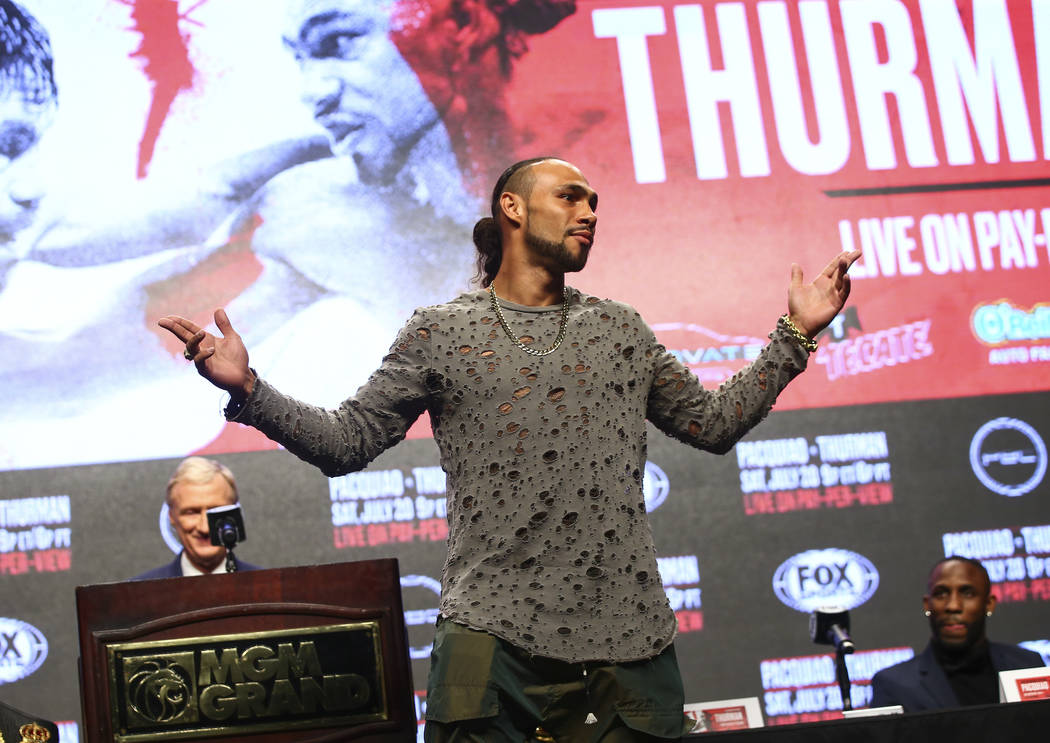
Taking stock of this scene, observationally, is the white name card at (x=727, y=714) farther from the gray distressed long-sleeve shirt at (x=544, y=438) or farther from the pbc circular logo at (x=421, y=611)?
the pbc circular logo at (x=421, y=611)

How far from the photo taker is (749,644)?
431 cm

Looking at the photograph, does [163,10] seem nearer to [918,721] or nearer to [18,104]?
[18,104]

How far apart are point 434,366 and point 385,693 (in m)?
0.59

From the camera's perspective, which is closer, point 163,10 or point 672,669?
point 672,669

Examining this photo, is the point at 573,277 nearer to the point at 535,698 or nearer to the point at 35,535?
the point at 35,535

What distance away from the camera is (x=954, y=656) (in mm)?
3932

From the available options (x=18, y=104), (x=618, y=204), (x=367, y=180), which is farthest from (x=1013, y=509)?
(x=18, y=104)

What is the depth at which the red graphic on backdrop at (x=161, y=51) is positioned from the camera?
4.36 m

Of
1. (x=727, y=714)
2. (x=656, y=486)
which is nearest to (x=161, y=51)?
(x=656, y=486)

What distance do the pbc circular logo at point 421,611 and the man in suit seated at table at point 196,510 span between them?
567mm

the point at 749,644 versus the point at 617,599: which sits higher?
the point at 617,599

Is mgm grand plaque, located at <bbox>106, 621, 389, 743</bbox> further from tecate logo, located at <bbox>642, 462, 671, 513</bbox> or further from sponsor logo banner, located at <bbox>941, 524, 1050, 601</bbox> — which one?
sponsor logo banner, located at <bbox>941, 524, 1050, 601</bbox>

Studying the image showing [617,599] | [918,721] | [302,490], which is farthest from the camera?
[302,490]

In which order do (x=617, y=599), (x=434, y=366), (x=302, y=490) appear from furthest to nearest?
(x=302, y=490) → (x=434, y=366) → (x=617, y=599)
